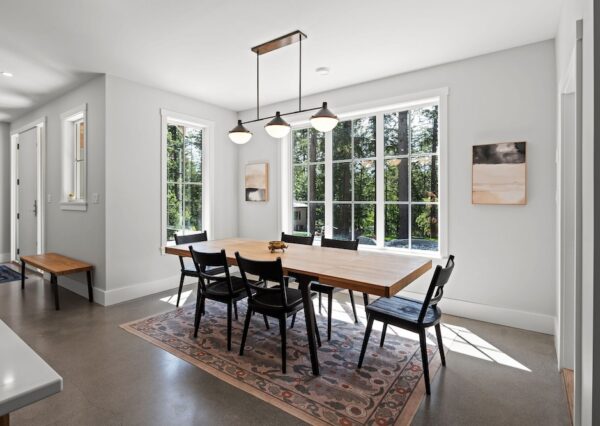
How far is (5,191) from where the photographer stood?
6.23 metres

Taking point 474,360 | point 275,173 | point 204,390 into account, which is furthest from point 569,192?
point 275,173

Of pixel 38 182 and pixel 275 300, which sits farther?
pixel 38 182

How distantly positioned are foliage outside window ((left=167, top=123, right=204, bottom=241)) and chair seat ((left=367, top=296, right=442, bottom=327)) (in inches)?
131

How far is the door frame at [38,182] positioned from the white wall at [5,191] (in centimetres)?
14

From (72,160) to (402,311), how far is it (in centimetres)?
479

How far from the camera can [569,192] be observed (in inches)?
91.2

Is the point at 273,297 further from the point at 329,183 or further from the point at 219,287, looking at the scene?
the point at 329,183

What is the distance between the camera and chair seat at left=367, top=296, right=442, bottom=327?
2141 millimetres

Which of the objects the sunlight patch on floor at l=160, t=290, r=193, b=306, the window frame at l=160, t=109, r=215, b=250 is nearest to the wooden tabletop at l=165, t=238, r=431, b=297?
the sunlight patch on floor at l=160, t=290, r=193, b=306

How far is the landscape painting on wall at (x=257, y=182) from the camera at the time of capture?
5.06m

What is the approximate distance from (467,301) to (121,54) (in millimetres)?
4390

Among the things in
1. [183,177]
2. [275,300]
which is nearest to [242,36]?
[275,300]

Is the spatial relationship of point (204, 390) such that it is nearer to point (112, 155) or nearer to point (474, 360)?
point (474, 360)

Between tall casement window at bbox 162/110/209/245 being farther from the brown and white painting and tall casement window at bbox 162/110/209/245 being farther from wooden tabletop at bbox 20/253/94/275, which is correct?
the brown and white painting
